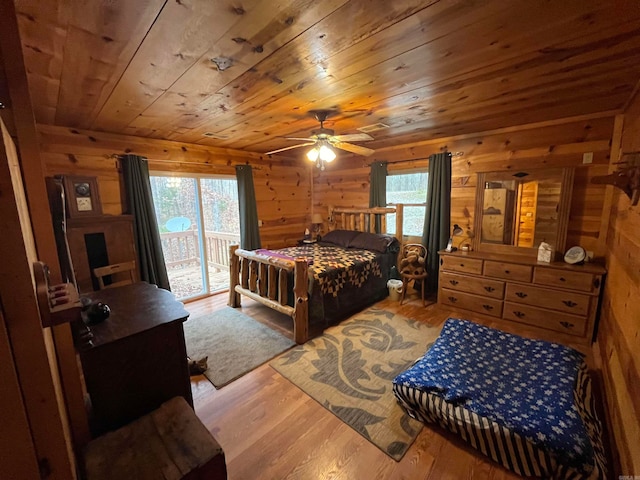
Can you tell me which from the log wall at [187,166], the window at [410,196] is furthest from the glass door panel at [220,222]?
the window at [410,196]

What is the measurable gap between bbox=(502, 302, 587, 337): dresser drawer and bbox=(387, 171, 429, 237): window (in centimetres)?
155

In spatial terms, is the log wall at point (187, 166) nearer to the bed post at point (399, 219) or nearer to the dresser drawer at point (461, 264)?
the bed post at point (399, 219)

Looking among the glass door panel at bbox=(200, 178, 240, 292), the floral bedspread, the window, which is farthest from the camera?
the glass door panel at bbox=(200, 178, 240, 292)

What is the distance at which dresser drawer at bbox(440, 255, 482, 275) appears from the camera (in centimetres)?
323

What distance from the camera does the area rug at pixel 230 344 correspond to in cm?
237

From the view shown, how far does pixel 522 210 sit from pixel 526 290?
0.95 meters

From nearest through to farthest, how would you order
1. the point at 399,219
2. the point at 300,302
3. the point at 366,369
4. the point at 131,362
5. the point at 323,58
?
the point at 131,362
the point at 323,58
the point at 366,369
the point at 300,302
the point at 399,219

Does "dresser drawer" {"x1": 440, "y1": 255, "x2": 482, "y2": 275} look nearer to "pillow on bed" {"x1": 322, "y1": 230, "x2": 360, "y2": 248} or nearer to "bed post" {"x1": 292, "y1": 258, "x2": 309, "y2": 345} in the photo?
"pillow on bed" {"x1": 322, "y1": 230, "x2": 360, "y2": 248}

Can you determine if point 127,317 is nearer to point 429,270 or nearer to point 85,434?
point 85,434

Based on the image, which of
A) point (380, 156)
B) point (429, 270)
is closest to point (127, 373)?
point (429, 270)

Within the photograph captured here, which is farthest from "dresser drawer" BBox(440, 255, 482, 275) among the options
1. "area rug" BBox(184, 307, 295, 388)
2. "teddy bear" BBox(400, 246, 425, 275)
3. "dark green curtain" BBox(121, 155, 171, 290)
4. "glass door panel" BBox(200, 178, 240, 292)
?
"dark green curtain" BBox(121, 155, 171, 290)

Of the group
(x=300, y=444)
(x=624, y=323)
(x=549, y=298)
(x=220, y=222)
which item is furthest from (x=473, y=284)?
(x=220, y=222)

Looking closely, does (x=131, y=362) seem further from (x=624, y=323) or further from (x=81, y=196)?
(x=624, y=323)

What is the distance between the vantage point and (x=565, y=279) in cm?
273
